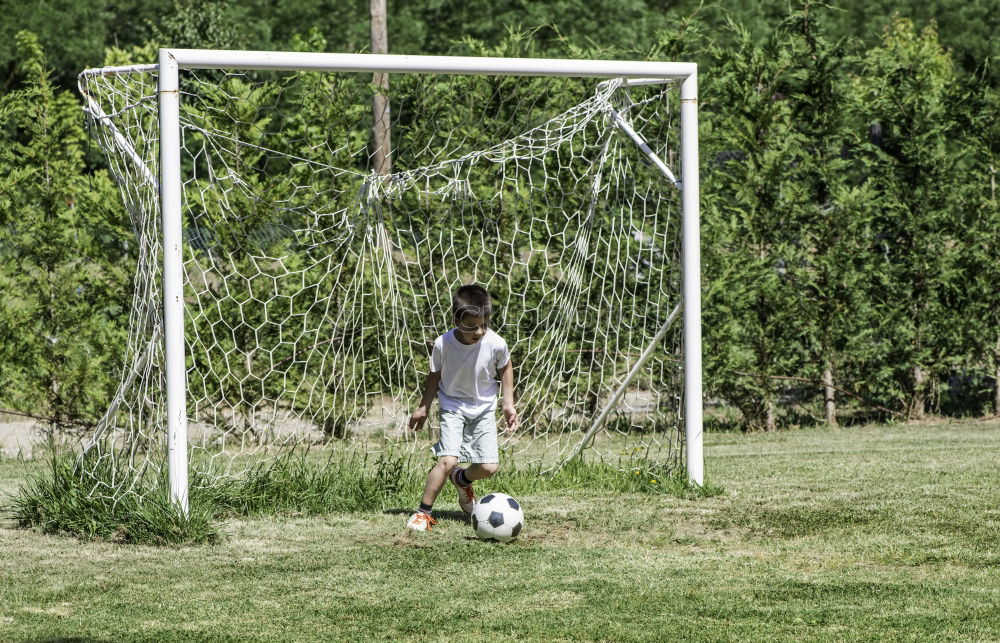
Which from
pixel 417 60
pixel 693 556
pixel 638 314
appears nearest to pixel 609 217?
pixel 638 314

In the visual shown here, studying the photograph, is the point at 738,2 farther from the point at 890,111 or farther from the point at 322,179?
the point at 322,179

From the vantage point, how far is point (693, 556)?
567cm

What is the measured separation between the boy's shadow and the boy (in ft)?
0.73

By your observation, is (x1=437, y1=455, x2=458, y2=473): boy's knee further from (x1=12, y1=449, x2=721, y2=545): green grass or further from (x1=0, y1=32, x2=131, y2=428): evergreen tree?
(x1=0, y1=32, x2=131, y2=428): evergreen tree

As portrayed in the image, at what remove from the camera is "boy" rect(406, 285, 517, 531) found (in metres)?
6.28

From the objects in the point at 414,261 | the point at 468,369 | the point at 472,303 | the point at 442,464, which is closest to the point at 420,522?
the point at 442,464

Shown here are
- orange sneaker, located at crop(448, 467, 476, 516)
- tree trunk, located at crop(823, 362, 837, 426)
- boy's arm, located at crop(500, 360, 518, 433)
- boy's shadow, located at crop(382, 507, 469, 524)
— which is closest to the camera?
boy's arm, located at crop(500, 360, 518, 433)

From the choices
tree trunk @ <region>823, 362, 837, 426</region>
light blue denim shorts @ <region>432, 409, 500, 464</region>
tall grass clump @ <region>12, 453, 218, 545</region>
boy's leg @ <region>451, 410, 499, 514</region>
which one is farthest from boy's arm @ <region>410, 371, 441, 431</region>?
tree trunk @ <region>823, 362, 837, 426</region>

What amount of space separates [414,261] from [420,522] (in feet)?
13.5

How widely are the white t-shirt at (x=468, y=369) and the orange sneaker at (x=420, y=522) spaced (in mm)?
563

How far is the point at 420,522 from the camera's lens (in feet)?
20.6

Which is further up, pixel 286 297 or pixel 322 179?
pixel 322 179

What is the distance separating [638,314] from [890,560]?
480cm

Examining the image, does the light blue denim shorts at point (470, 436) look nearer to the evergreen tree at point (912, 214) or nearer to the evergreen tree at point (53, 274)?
the evergreen tree at point (53, 274)
